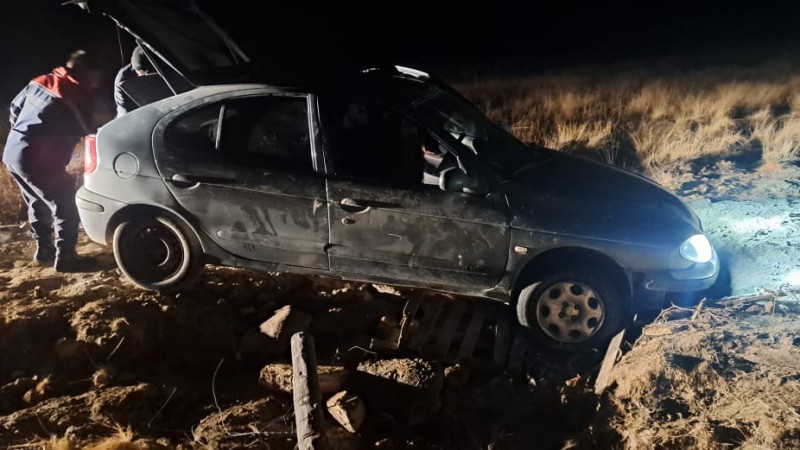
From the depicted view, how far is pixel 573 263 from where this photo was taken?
12.4ft

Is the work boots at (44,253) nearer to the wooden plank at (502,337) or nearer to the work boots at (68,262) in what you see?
the work boots at (68,262)

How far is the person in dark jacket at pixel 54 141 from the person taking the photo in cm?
444

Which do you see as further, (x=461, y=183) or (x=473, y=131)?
(x=473, y=131)

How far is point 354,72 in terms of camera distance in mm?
4047

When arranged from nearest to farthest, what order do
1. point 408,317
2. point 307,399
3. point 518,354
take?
point 307,399
point 518,354
point 408,317

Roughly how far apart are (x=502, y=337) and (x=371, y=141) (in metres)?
1.72

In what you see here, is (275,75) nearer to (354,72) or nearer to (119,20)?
(354,72)

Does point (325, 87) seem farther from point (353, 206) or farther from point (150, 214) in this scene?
point (150, 214)

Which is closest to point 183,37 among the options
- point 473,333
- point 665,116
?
point 473,333

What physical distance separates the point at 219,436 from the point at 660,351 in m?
2.76

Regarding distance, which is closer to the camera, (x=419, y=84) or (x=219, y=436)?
(x=219, y=436)

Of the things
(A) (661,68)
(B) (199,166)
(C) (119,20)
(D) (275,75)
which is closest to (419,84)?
(D) (275,75)

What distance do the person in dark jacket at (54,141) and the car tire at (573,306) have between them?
3.71 m

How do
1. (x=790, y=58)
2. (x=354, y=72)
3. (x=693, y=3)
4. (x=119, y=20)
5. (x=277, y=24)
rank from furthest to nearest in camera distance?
(x=693, y=3)
(x=277, y=24)
(x=790, y=58)
(x=354, y=72)
(x=119, y=20)
